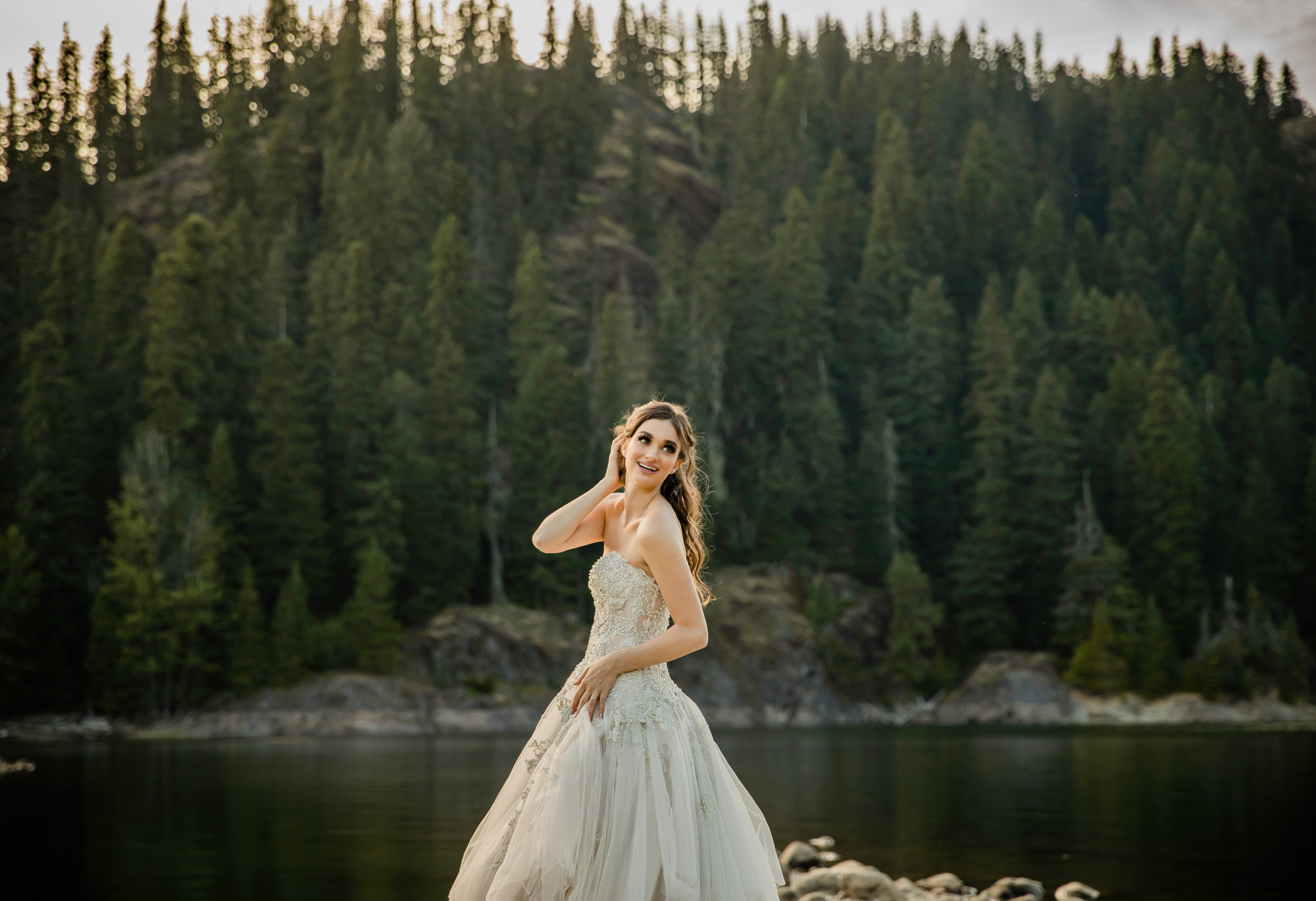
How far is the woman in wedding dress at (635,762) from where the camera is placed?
478cm

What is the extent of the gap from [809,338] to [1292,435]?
2990 centimetres

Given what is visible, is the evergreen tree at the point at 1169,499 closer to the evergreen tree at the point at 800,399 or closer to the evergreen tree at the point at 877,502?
the evergreen tree at the point at 877,502

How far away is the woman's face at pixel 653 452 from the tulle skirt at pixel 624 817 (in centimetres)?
79

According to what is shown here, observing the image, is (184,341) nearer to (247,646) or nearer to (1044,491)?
(247,646)

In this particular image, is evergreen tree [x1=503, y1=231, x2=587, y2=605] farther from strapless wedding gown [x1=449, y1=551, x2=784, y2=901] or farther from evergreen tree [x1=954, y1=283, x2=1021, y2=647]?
strapless wedding gown [x1=449, y1=551, x2=784, y2=901]

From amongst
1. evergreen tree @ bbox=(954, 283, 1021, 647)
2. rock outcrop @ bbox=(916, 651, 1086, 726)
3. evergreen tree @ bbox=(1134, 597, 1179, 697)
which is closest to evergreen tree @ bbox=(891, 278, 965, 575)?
evergreen tree @ bbox=(954, 283, 1021, 647)

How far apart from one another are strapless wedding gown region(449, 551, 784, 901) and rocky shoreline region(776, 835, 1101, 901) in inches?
317

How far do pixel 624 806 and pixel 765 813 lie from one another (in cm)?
1669

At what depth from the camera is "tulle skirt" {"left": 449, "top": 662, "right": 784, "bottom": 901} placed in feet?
15.6

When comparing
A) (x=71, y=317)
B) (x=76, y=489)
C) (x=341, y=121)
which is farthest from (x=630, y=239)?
(x=76, y=489)

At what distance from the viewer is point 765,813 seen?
2083 cm

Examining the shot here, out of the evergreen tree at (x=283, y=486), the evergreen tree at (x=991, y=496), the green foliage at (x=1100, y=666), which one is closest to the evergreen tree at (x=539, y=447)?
the evergreen tree at (x=283, y=486)

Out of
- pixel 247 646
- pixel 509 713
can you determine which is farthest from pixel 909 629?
pixel 247 646

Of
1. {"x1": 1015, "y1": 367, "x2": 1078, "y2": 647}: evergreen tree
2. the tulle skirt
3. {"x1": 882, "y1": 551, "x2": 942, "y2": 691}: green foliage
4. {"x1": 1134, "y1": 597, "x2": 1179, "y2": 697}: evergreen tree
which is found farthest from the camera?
{"x1": 1015, "y1": 367, "x2": 1078, "y2": 647}: evergreen tree
